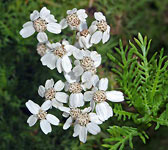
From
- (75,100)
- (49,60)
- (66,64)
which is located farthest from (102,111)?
(49,60)

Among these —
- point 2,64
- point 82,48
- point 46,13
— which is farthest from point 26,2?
point 82,48

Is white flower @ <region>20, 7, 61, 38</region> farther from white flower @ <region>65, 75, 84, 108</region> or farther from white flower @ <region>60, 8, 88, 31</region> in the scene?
white flower @ <region>65, 75, 84, 108</region>

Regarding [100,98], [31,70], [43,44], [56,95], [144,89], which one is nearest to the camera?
[100,98]

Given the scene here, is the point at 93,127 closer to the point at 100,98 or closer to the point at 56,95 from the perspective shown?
the point at 100,98

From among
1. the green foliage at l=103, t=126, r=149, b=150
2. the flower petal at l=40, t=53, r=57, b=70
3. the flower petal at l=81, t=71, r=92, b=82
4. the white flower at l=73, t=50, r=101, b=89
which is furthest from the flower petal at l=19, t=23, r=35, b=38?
the green foliage at l=103, t=126, r=149, b=150

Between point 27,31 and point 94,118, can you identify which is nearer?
point 94,118

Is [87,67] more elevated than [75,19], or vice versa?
[75,19]

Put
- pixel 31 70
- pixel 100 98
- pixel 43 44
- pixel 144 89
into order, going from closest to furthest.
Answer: pixel 100 98 < pixel 144 89 < pixel 43 44 < pixel 31 70
